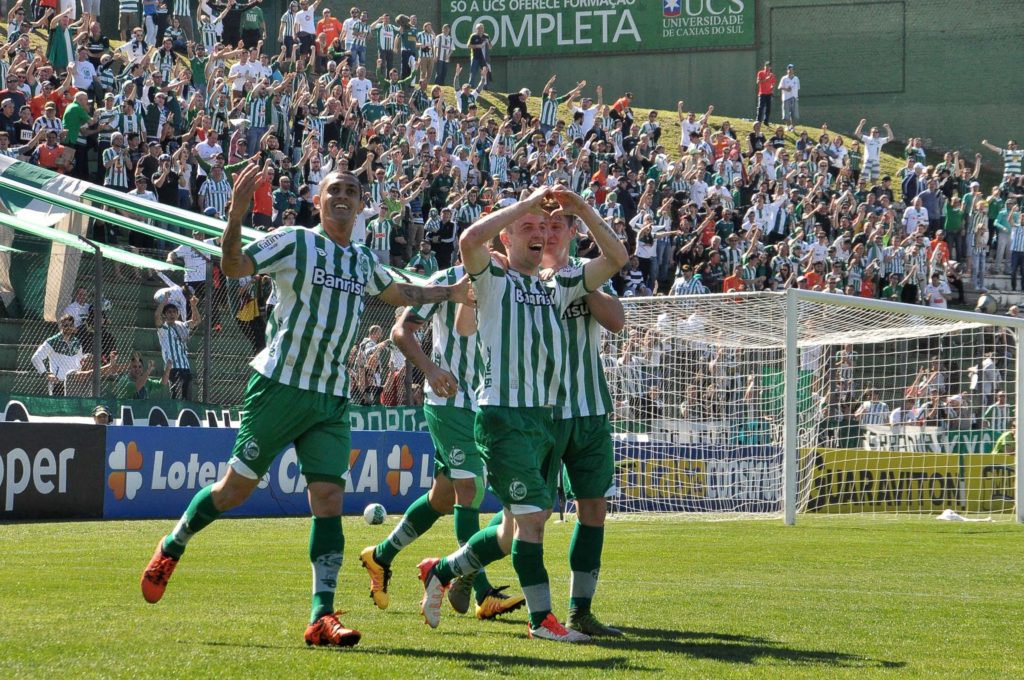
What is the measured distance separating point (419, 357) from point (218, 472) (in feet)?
37.4

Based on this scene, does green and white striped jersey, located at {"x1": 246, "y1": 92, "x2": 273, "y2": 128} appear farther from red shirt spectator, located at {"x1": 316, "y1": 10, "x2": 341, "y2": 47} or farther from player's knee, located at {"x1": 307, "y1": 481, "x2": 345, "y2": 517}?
player's knee, located at {"x1": 307, "y1": 481, "x2": 345, "y2": 517}

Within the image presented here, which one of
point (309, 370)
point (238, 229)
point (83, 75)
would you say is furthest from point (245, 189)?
point (83, 75)

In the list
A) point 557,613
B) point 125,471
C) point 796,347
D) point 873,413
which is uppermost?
point 796,347

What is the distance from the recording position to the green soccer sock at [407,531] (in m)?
8.39

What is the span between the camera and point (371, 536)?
14703mm

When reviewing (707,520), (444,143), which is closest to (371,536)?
(707,520)

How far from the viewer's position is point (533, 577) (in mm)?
7094

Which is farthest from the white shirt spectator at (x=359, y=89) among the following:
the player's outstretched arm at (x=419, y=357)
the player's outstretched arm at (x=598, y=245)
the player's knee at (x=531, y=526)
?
the player's knee at (x=531, y=526)

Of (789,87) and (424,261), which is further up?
(789,87)

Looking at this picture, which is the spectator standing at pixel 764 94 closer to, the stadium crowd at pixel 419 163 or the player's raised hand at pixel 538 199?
the stadium crowd at pixel 419 163

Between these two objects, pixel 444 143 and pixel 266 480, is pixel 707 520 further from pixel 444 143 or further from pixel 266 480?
pixel 444 143

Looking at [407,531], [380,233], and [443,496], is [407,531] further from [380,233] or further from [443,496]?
[380,233]

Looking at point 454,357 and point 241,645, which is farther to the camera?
point 454,357

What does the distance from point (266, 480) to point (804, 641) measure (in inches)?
495
